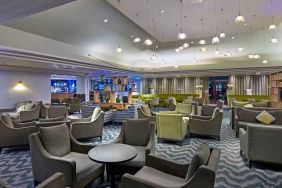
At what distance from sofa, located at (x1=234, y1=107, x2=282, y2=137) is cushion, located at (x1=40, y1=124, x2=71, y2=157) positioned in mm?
4903

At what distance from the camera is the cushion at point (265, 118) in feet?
18.0

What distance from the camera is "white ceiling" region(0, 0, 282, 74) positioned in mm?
5055

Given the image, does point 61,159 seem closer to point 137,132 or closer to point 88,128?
point 137,132

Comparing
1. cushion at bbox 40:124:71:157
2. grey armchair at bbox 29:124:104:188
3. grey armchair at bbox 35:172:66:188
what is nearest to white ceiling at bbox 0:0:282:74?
cushion at bbox 40:124:71:157

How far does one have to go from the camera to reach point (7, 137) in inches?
177

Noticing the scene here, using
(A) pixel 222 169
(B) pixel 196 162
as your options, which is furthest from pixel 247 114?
(B) pixel 196 162

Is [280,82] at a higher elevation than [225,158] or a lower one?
higher

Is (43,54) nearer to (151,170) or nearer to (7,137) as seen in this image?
(7,137)

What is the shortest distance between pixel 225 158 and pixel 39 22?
605 cm

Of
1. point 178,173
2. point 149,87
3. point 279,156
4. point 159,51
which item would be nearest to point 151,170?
point 178,173

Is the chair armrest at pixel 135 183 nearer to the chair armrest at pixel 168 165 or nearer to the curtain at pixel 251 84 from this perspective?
the chair armrest at pixel 168 165

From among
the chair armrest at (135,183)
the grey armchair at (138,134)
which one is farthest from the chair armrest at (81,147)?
the chair armrest at (135,183)

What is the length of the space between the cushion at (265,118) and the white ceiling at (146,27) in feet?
9.54

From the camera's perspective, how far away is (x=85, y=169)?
103 inches
